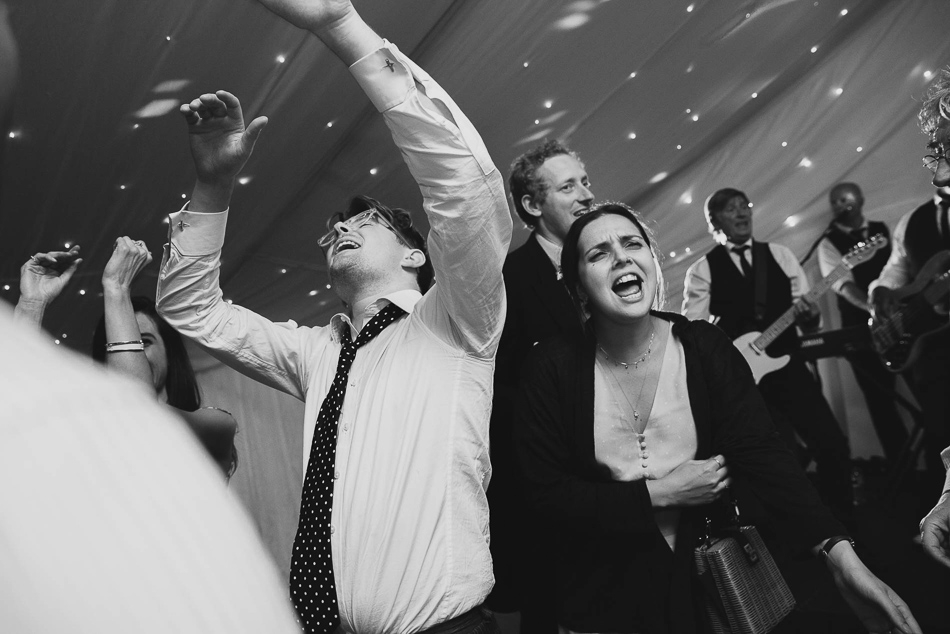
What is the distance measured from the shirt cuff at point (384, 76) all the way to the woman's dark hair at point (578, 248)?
625 millimetres

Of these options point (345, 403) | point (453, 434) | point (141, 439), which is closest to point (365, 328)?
point (345, 403)

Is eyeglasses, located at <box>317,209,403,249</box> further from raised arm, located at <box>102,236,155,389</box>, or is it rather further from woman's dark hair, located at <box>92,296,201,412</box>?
woman's dark hair, located at <box>92,296,201,412</box>

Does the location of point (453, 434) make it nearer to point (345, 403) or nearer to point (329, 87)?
Answer: point (345, 403)

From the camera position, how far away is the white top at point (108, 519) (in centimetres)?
27

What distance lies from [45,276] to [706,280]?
254 cm

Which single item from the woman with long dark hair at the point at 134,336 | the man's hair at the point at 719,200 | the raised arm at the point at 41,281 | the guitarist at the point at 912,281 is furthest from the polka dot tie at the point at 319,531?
the man's hair at the point at 719,200

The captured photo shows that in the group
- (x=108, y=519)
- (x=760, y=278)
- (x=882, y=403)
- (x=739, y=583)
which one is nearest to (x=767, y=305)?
(x=760, y=278)

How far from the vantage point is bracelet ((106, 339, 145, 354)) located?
181cm

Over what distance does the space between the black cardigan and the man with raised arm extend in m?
0.15

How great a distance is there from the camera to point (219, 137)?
59.7 inches

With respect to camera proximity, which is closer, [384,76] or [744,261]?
[384,76]

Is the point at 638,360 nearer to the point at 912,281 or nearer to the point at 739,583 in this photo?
the point at 739,583

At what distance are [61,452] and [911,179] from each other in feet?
16.1

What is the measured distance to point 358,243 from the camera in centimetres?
165
